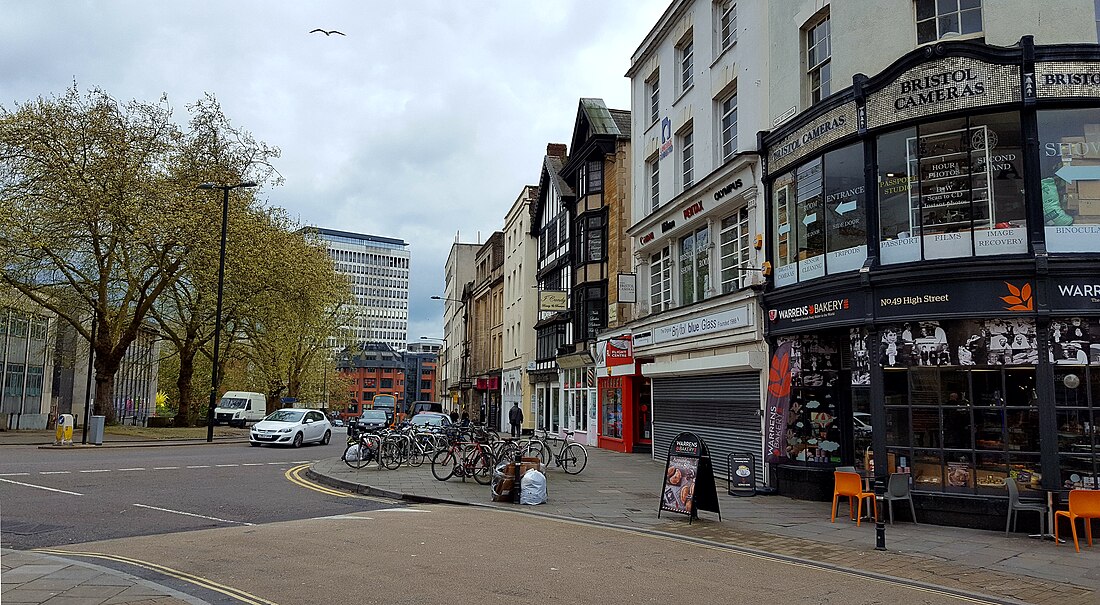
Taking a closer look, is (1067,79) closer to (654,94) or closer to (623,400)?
(654,94)

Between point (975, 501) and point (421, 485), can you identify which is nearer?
point (975, 501)

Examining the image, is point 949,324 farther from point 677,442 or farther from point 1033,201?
point 677,442

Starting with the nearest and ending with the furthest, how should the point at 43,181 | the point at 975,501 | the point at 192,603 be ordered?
the point at 192,603 < the point at 975,501 < the point at 43,181

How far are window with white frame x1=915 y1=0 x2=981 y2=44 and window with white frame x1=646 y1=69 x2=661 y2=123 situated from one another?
11.1m

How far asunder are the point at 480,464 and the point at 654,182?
37.3 feet

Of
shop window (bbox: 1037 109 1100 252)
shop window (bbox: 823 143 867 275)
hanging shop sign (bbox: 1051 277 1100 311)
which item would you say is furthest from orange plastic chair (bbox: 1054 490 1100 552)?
shop window (bbox: 823 143 867 275)

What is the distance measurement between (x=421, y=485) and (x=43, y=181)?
23.7m

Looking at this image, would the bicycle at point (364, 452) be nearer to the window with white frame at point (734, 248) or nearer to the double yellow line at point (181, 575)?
the window with white frame at point (734, 248)

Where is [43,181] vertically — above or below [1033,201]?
above

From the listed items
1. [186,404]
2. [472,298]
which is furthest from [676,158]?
[472,298]

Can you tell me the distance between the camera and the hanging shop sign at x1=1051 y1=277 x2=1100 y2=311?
11891mm

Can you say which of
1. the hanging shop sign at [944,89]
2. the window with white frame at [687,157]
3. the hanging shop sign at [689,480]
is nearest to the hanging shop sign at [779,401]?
the hanging shop sign at [689,480]

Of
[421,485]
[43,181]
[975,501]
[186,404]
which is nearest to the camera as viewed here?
[975,501]

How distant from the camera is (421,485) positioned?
650 inches
